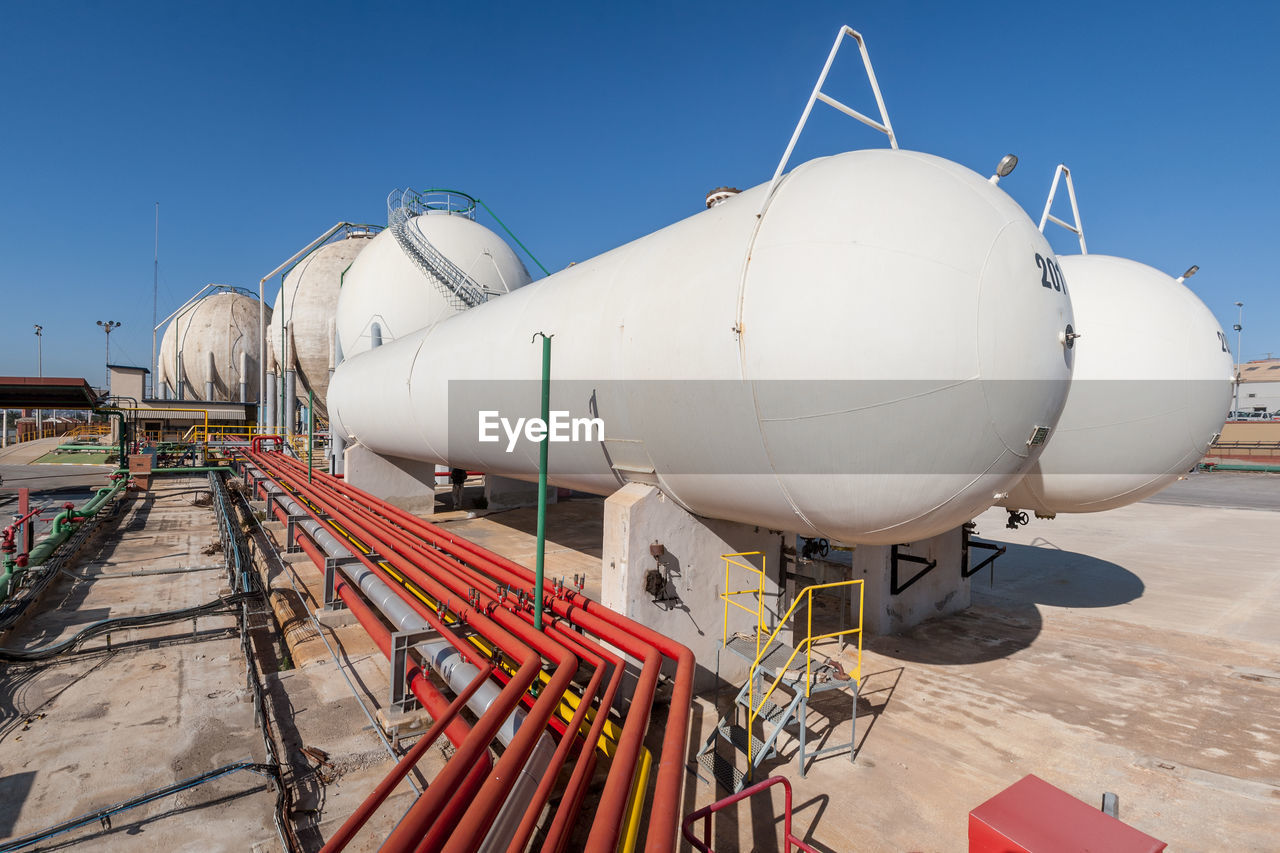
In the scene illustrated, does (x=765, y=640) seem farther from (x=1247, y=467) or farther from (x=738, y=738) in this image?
(x=1247, y=467)

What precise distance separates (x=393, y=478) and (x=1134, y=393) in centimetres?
1570

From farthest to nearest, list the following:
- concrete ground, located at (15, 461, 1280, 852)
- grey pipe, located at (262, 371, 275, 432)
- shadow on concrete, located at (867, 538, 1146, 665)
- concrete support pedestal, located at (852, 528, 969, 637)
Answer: grey pipe, located at (262, 371, 275, 432) < concrete support pedestal, located at (852, 528, 969, 637) < shadow on concrete, located at (867, 538, 1146, 665) < concrete ground, located at (15, 461, 1280, 852)

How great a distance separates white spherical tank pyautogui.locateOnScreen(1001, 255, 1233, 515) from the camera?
21.5 ft

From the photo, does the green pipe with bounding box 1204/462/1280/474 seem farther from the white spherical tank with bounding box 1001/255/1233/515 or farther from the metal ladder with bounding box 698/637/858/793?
the metal ladder with bounding box 698/637/858/793

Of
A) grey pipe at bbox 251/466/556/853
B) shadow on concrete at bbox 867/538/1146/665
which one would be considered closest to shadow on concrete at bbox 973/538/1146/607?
shadow on concrete at bbox 867/538/1146/665

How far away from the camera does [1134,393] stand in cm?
654

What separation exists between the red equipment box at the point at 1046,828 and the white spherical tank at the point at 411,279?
1822cm

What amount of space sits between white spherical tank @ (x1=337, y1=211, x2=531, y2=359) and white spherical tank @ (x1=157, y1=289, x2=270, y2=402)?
101ft

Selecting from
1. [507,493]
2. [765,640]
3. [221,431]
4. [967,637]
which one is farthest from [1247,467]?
[221,431]

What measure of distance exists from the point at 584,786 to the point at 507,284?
18.8 meters

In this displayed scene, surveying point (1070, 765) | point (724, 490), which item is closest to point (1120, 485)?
point (1070, 765)

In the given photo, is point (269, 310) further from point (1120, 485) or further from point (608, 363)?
point (1120, 485)

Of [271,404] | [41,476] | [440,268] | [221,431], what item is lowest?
[41,476]
